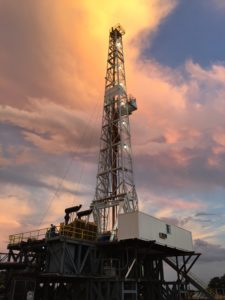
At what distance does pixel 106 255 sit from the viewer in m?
32.3

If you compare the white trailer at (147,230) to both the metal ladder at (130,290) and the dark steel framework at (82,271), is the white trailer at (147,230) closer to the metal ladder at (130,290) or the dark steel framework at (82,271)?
→ the dark steel framework at (82,271)

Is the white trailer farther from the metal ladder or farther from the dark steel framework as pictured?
the metal ladder

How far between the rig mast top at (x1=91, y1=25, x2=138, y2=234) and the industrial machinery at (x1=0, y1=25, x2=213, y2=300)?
134 millimetres

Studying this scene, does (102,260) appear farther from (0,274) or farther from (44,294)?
(0,274)

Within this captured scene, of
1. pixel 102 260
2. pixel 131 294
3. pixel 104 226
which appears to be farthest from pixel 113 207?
pixel 131 294

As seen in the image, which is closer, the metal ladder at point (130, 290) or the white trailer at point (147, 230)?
the metal ladder at point (130, 290)

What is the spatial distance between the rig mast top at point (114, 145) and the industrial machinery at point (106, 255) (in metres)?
0.13

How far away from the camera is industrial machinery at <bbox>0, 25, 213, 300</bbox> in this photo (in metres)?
28.2

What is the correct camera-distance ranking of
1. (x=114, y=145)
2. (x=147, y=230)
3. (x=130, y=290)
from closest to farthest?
(x=130, y=290) → (x=147, y=230) → (x=114, y=145)

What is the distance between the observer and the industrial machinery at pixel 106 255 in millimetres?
28234

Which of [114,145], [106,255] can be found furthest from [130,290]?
[114,145]

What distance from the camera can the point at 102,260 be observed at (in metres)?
31.2

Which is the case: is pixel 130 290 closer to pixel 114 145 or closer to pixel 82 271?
pixel 82 271

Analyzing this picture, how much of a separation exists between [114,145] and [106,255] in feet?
49.5
